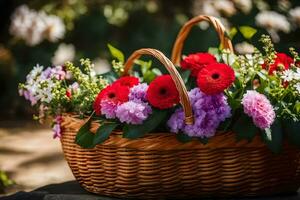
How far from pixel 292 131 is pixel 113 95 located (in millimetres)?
567

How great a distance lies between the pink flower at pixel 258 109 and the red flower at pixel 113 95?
14.9 inches

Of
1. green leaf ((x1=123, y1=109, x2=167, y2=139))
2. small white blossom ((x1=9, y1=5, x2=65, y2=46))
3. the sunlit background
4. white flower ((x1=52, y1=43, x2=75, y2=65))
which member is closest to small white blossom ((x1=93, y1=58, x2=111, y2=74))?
the sunlit background

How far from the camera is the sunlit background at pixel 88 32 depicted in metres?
3.94

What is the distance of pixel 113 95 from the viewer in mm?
1900

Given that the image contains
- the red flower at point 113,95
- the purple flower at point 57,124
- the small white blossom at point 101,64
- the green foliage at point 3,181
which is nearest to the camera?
the red flower at point 113,95

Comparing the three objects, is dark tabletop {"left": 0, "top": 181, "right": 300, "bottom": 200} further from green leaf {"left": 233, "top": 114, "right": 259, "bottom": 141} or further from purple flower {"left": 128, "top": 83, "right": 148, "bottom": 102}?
purple flower {"left": 128, "top": 83, "right": 148, "bottom": 102}

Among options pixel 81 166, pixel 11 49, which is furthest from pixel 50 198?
pixel 11 49

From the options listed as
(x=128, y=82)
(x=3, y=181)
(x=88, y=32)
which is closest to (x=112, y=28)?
(x=88, y=32)

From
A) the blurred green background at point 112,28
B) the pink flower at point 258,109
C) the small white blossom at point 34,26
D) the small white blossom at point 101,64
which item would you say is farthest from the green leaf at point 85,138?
the small white blossom at point 101,64

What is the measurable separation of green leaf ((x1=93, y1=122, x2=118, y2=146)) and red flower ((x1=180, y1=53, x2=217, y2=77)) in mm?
367

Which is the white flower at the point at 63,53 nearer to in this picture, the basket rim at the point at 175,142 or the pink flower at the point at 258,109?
the basket rim at the point at 175,142

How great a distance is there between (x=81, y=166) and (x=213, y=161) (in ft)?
1.56

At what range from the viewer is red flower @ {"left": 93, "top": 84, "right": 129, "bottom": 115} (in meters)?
1.88

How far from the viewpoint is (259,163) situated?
1.85 m
